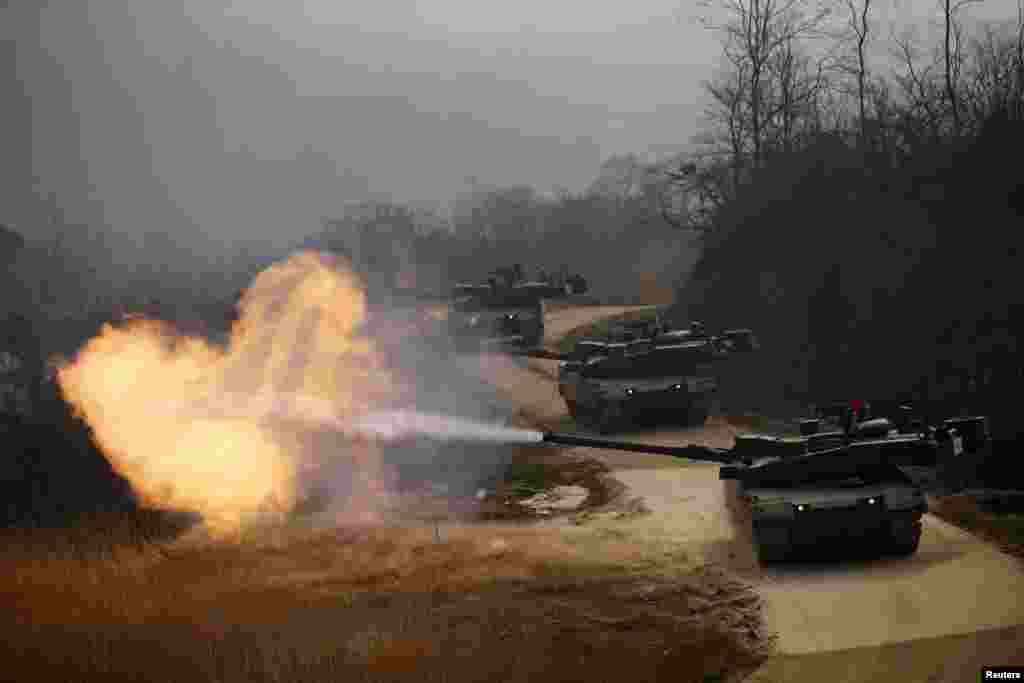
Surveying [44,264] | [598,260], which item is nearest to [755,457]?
[44,264]

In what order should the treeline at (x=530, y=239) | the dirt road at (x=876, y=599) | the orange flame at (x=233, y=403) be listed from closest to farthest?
the dirt road at (x=876, y=599) → the orange flame at (x=233, y=403) → the treeline at (x=530, y=239)

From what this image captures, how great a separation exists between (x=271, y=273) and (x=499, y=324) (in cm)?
1579

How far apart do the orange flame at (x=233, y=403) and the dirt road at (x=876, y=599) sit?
16.3ft

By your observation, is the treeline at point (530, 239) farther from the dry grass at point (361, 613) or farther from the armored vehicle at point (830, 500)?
the armored vehicle at point (830, 500)

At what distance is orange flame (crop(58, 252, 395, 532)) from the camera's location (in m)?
15.8

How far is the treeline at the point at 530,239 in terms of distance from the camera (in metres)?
31.7

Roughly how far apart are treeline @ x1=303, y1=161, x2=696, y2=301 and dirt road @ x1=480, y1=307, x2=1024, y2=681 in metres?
10.5

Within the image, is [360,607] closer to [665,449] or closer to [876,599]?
[665,449]

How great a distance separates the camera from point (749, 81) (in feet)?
138

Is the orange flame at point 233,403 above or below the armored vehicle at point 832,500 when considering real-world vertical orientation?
above

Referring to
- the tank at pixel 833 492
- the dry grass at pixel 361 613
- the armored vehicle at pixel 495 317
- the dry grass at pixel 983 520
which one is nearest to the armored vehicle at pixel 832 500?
the tank at pixel 833 492

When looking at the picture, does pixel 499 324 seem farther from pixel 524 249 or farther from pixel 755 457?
pixel 524 249

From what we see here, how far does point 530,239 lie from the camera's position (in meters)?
63.8

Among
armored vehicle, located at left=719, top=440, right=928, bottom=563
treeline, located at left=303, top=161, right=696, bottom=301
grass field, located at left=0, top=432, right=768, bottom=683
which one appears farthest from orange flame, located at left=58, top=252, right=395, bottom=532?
armored vehicle, located at left=719, top=440, right=928, bottom=563
